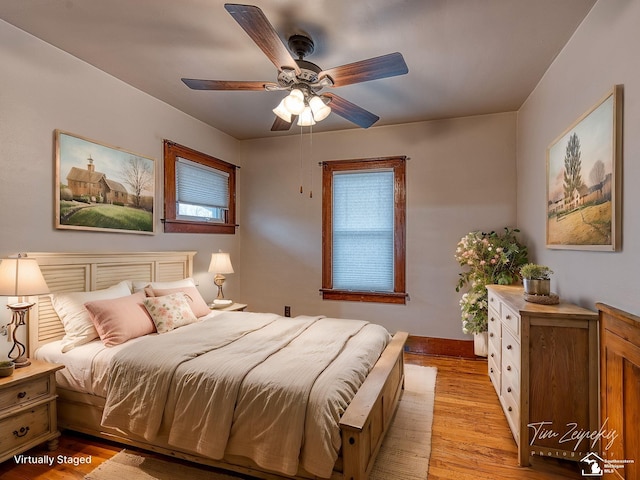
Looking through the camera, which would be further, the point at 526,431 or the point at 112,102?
the point at 112,102

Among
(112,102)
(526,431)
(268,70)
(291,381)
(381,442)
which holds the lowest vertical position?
(381,442)

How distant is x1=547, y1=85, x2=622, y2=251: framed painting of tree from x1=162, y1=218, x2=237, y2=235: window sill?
363 centimetres

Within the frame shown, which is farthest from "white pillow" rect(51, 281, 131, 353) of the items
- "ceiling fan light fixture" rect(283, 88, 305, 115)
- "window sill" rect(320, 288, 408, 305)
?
"window sill" rect(320, 288, 408, 305)

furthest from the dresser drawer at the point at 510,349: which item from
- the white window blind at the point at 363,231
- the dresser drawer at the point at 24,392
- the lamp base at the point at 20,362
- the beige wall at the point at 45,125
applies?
the beige wall at the point at 45,125

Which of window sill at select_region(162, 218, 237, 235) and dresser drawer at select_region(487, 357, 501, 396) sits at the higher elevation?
window sill at select_region(162, 218, 237, 235)

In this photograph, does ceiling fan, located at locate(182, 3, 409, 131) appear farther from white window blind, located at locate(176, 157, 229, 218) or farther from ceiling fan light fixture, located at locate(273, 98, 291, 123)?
white window blind, located at locate(176, 157, 229, 218)

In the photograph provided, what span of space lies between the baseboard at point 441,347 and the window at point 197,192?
A: 9.40ft

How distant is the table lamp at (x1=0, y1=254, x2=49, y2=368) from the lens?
2.08 m

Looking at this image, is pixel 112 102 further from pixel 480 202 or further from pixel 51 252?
pixel 480 202

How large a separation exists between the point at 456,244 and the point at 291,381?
2.94 meters

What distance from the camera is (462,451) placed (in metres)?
2.22

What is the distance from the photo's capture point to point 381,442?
2205 mm

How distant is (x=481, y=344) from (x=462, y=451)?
1.74 metres

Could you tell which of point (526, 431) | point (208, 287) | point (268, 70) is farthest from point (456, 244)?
point (208, 287)
